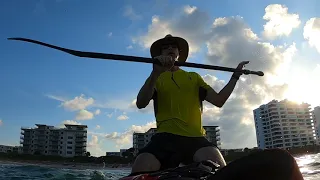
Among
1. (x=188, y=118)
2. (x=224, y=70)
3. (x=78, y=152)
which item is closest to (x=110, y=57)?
(x=188, y=118)

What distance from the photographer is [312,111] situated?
157125 mm

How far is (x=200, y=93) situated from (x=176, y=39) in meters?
0.68

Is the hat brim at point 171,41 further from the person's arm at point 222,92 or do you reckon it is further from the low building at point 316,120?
the low building at point 316,120

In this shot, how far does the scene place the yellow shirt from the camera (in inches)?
119

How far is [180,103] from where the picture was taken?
10.4 ft

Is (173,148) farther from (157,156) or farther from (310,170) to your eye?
(310,170)

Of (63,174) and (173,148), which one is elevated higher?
→ (173,148)

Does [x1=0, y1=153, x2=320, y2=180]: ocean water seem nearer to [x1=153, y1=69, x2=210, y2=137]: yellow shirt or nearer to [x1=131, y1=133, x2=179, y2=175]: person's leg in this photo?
[x1=153, y1=69, x2=210, y2=137]: yellow shirt

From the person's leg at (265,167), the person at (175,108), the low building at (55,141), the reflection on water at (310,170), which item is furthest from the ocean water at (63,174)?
the low building at (55,141)

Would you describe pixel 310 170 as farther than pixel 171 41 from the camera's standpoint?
Yes

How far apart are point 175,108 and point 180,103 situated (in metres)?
0.08

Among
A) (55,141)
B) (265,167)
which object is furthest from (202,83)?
(55,141)

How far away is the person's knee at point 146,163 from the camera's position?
2.63 meters

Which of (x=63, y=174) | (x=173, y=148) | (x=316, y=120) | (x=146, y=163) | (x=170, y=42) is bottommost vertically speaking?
(x=63, y=174)
